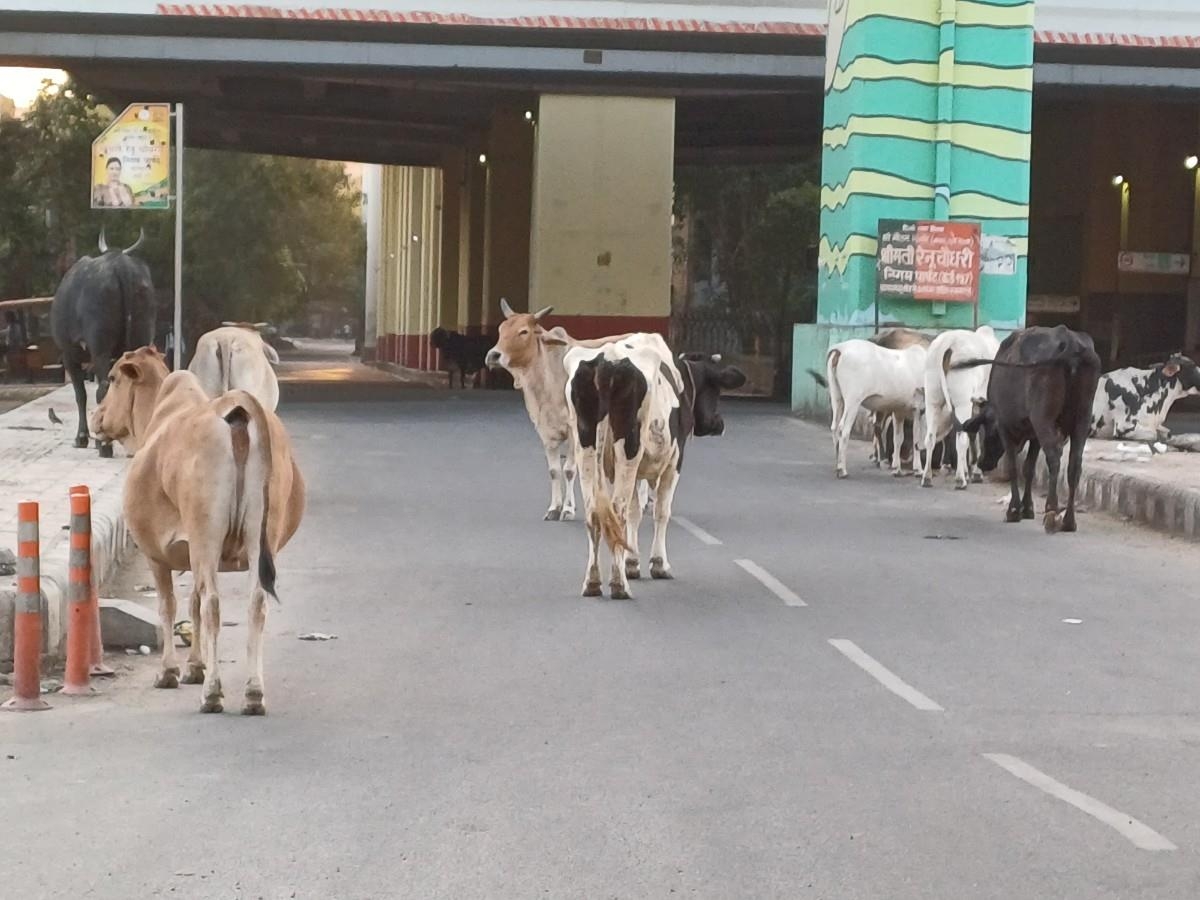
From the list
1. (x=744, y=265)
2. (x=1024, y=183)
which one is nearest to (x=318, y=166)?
(x=744, y=265)

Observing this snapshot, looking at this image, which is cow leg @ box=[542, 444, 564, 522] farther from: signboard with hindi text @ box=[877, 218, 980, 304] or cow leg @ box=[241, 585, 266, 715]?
signboard with hindi text @ box=[877, 218, 980, 304]

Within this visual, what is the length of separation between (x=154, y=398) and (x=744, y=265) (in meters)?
43.1

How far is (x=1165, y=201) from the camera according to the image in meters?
49.0

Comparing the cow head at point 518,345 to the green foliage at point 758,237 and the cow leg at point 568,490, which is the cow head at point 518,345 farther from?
the green foliage at point 758,237

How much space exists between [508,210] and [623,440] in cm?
3623

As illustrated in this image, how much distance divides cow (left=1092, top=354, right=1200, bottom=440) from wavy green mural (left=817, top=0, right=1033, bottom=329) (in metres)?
4.02

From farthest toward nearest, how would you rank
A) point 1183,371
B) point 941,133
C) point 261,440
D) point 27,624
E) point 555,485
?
point 941,133 < point 1183,371 < point 555,485 < point 27,624 < point 261,440

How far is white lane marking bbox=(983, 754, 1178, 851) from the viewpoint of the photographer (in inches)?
264

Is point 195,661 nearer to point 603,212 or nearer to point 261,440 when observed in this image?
point 261,440

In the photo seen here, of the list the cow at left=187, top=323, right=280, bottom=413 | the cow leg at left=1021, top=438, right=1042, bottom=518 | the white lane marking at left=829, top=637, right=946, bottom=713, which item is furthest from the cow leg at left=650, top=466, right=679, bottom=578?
the cow leg at left=1021, top=438, right=1042, bottom=518

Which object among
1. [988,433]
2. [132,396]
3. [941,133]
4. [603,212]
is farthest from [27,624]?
[603,212]

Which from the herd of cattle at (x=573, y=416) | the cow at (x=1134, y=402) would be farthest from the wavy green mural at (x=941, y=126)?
the herd of cattle at (x=573, y=416)

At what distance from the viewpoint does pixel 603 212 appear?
39062 millimetres

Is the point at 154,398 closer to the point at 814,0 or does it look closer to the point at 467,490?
the point at 467,490
